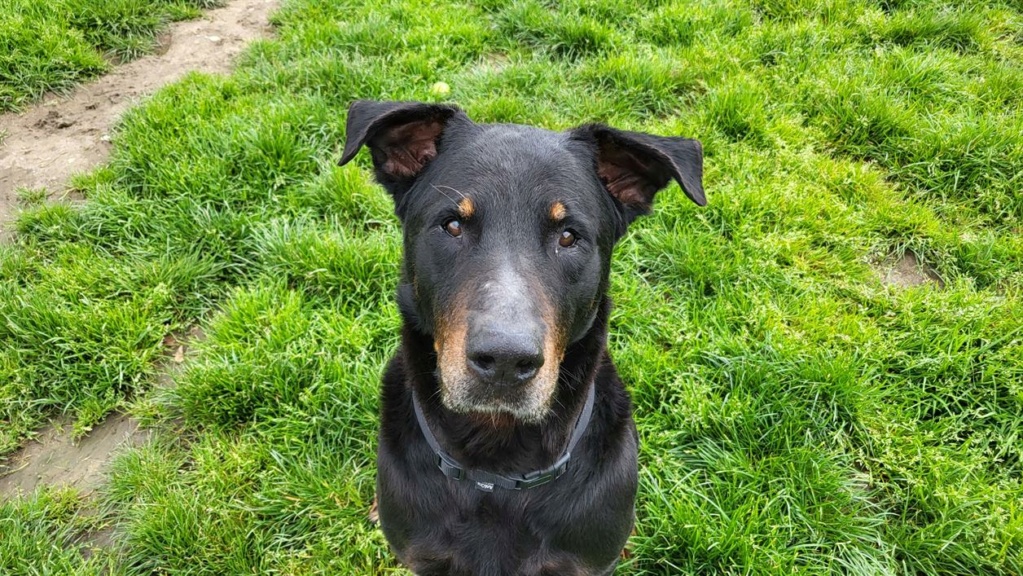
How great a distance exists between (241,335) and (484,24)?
3.64 m

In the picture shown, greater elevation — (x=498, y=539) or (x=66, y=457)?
(x=498, y=539)

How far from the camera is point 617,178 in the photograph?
8.43ft

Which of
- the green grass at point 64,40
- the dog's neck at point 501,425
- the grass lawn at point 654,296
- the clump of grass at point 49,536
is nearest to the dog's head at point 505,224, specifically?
the dog's neck at point 501,425

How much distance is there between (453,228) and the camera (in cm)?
219

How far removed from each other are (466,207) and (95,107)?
4474 mm

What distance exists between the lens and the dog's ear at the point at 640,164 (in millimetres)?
2252

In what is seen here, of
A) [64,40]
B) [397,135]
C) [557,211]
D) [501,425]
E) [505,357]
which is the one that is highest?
[397,135]

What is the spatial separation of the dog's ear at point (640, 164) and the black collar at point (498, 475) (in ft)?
2.97

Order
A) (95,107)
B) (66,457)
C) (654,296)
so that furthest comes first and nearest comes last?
(95,107), (654,296), (66,457)

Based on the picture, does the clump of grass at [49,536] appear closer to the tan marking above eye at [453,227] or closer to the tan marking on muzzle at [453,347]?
the tan marking on muzzle at [453,347]

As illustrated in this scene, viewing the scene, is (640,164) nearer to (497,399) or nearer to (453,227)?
(453,227)

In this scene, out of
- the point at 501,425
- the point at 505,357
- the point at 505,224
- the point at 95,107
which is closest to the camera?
the point at 505,357

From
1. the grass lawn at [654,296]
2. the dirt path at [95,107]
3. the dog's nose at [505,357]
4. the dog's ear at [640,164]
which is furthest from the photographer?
the dirt path at [95,107]

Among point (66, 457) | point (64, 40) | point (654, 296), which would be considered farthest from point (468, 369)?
point (64, 40)
